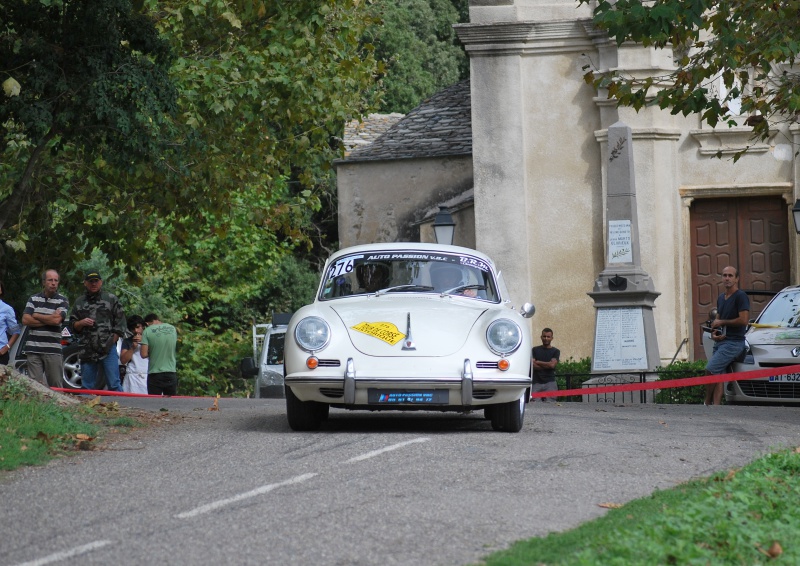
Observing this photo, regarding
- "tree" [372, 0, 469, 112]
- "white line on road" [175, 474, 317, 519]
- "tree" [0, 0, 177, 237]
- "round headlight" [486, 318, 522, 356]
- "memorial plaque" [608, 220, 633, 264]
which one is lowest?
"white line on road" [175, 474, 317, 519]

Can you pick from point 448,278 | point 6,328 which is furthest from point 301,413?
point 6,328

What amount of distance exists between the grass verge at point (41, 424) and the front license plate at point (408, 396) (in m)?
2.23

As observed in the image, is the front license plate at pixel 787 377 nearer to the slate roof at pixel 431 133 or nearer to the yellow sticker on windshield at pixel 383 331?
the yellow sticker on windshield at pixel 383 331

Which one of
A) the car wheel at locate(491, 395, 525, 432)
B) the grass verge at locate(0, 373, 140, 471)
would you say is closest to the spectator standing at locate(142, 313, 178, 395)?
the grass verge at locate(0, 373, 140, 471)

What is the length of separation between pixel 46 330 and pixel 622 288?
28.0ft

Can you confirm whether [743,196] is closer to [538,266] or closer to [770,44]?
A: [538,266]

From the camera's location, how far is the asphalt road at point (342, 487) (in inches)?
249

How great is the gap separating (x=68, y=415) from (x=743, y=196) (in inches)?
668

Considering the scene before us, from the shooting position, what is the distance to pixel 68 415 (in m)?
12.0

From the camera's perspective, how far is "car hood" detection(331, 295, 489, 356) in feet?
35.4

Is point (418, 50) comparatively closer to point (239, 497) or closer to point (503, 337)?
point (503, 337)

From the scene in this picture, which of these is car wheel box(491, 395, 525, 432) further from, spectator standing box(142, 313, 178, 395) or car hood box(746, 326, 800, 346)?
spectator standing box(142, 313, 178, 395)

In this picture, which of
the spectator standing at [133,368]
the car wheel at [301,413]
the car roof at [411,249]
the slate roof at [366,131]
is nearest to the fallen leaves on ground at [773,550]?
the car wheel at [301,413]

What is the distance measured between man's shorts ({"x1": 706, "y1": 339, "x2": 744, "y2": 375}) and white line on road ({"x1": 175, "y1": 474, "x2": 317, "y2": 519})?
32.8ft
